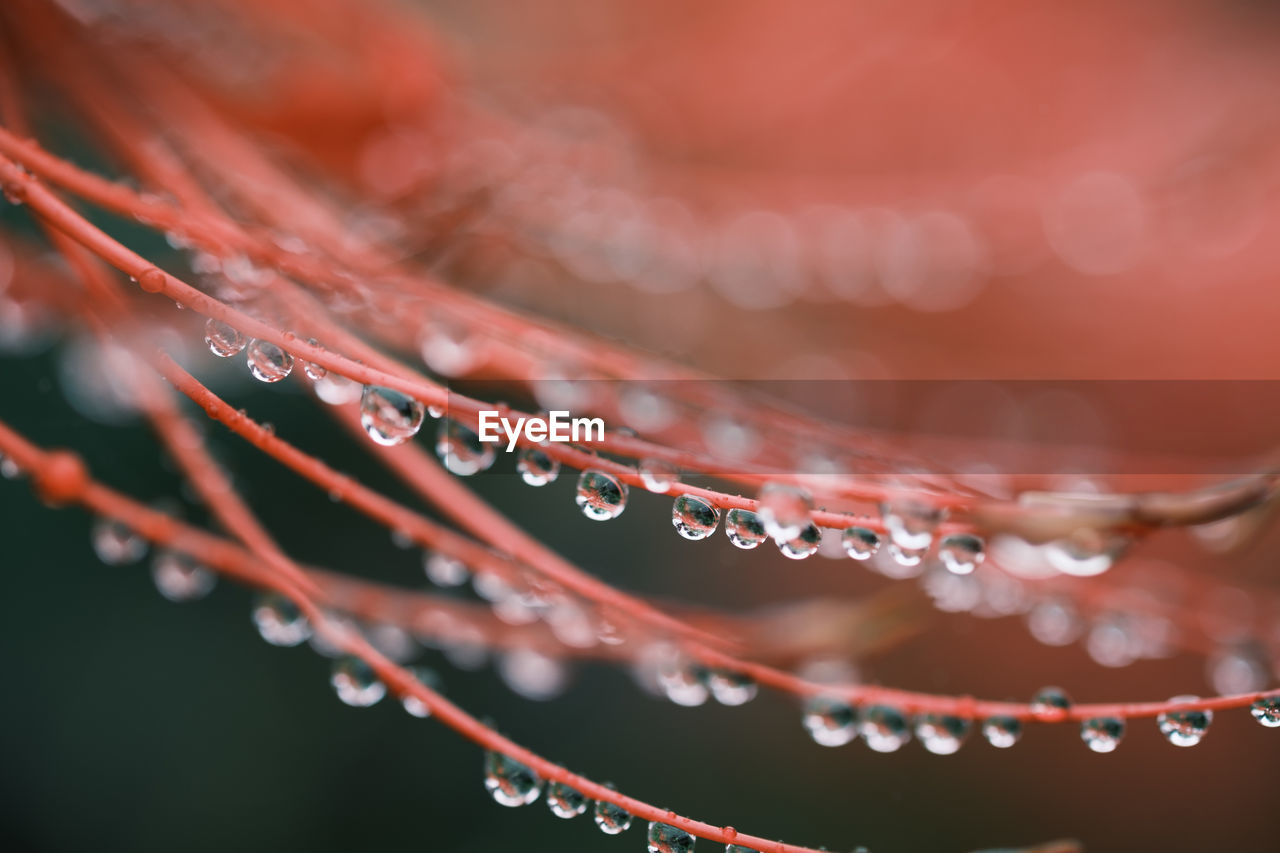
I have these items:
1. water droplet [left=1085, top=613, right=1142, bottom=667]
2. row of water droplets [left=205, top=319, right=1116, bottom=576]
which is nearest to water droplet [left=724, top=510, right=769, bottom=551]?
row of water droplets [left=205, top=319, right=1116, bottom=576]

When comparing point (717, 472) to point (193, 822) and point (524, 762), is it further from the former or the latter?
point (193, 822)

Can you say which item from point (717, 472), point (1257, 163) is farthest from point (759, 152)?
point (717, 472)

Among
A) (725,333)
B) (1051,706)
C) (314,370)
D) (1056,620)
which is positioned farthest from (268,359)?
(725,333)

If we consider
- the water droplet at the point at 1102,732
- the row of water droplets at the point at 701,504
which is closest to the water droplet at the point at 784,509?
the row of water droplets at the point at 701,504

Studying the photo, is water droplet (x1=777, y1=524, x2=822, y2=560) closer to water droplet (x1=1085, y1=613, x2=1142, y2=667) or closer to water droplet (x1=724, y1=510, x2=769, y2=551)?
water droplet (x1=724, y1=510, x2=769, y2=551)

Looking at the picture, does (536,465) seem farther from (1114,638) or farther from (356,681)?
(1114,638)

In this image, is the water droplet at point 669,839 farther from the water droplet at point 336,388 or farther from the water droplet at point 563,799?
the water droplet at point 336,388
